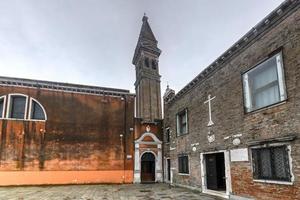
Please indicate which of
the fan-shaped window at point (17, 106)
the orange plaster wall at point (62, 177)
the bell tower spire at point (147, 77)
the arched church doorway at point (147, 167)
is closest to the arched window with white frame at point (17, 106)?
the fan-shaped window at point (17, 106)

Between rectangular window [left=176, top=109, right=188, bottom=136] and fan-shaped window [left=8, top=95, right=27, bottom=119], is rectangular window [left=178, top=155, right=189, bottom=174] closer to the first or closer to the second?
rectangular window [left=176, top=109, right=188, bottom=136]

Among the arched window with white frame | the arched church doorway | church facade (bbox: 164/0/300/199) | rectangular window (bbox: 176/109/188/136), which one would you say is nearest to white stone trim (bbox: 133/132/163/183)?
the arched church doorway

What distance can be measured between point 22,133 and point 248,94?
606 inches

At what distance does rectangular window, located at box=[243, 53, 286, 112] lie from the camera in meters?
7.97

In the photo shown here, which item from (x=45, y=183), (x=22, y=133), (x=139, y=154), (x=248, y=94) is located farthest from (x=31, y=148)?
(x=248, y=94)

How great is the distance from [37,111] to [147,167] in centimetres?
964

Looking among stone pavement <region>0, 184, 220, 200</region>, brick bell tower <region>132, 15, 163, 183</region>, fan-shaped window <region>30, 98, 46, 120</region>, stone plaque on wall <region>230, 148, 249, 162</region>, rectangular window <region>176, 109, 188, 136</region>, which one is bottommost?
stone pavement <region>0, 184, 220, 200</region>

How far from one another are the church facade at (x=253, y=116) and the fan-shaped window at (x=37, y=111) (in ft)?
36.7

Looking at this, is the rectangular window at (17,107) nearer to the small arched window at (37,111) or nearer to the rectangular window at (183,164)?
the small arched window at (37,111)

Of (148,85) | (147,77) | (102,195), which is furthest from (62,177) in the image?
(147,77)

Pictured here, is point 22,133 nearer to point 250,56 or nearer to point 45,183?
point 45,183

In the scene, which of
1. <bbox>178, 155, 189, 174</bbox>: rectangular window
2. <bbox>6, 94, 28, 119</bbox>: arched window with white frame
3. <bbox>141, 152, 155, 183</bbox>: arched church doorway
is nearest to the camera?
<bbox>178, 155, 189, 174</bbox>: rectangular window

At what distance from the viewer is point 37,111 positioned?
18.2 metres

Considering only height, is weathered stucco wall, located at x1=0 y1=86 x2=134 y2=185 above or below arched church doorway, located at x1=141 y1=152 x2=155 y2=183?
above
